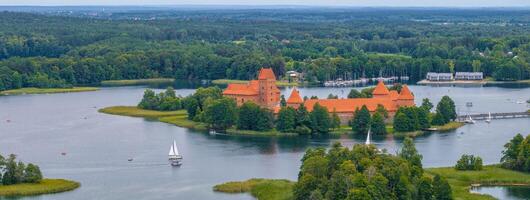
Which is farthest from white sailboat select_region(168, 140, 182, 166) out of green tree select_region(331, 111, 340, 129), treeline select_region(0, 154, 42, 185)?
green tree select_region(331, 111, 340, 129)

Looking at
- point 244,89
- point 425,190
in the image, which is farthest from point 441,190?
point 244,89

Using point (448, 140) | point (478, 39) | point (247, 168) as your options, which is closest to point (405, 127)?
point (448, 140)

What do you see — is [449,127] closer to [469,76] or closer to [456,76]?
[469,76]

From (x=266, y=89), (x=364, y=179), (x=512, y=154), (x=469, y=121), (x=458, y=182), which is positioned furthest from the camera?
(x=266, y=89)

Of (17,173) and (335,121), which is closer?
(17,173)

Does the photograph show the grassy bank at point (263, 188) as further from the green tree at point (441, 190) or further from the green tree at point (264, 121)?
the green tree at point (264, 121)

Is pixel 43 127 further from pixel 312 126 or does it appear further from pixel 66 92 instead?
pixel 66 92

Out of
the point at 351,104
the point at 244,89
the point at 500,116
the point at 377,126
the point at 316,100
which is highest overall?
the point at 244,89
